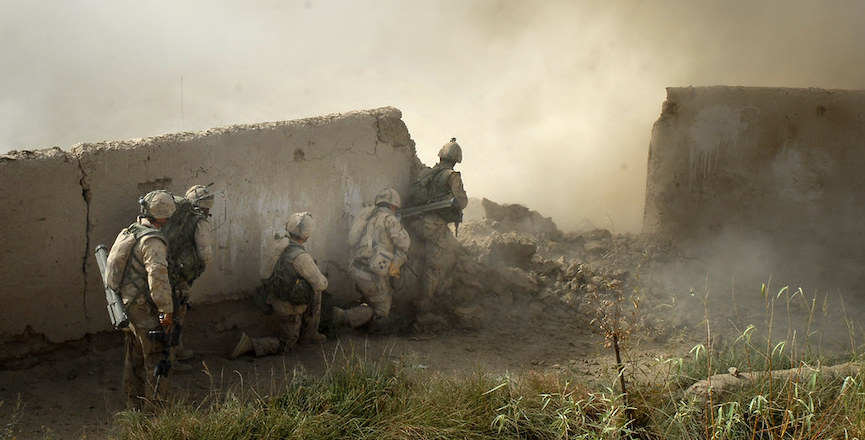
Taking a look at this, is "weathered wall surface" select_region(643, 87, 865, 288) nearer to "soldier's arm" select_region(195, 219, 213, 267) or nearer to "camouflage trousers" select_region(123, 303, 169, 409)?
"soldier's arm" select_region(195, 219, 213, 267)

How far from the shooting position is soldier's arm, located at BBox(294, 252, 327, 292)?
6.46 m

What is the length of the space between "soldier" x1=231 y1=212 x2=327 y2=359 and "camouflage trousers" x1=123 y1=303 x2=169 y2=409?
100 centimetres

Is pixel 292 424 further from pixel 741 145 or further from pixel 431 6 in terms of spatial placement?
pixel 431 6

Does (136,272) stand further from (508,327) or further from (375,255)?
(508,327)

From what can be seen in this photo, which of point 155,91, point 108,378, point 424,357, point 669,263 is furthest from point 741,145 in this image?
point 155,91

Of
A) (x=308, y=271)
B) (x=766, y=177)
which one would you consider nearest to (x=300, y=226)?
(x=308, y=271)

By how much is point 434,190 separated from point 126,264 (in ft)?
11.5

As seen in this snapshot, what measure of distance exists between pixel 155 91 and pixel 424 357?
12.4 m

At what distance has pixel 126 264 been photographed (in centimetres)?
533

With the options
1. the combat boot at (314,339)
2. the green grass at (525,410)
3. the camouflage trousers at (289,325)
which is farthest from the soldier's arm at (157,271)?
the combat boot at (314,339)

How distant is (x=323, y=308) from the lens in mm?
7445

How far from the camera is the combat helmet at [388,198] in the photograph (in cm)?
757

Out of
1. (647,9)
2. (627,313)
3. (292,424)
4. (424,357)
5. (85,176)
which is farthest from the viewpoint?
(647,9)

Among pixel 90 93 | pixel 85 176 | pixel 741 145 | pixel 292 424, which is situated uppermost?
pixel 90 93
